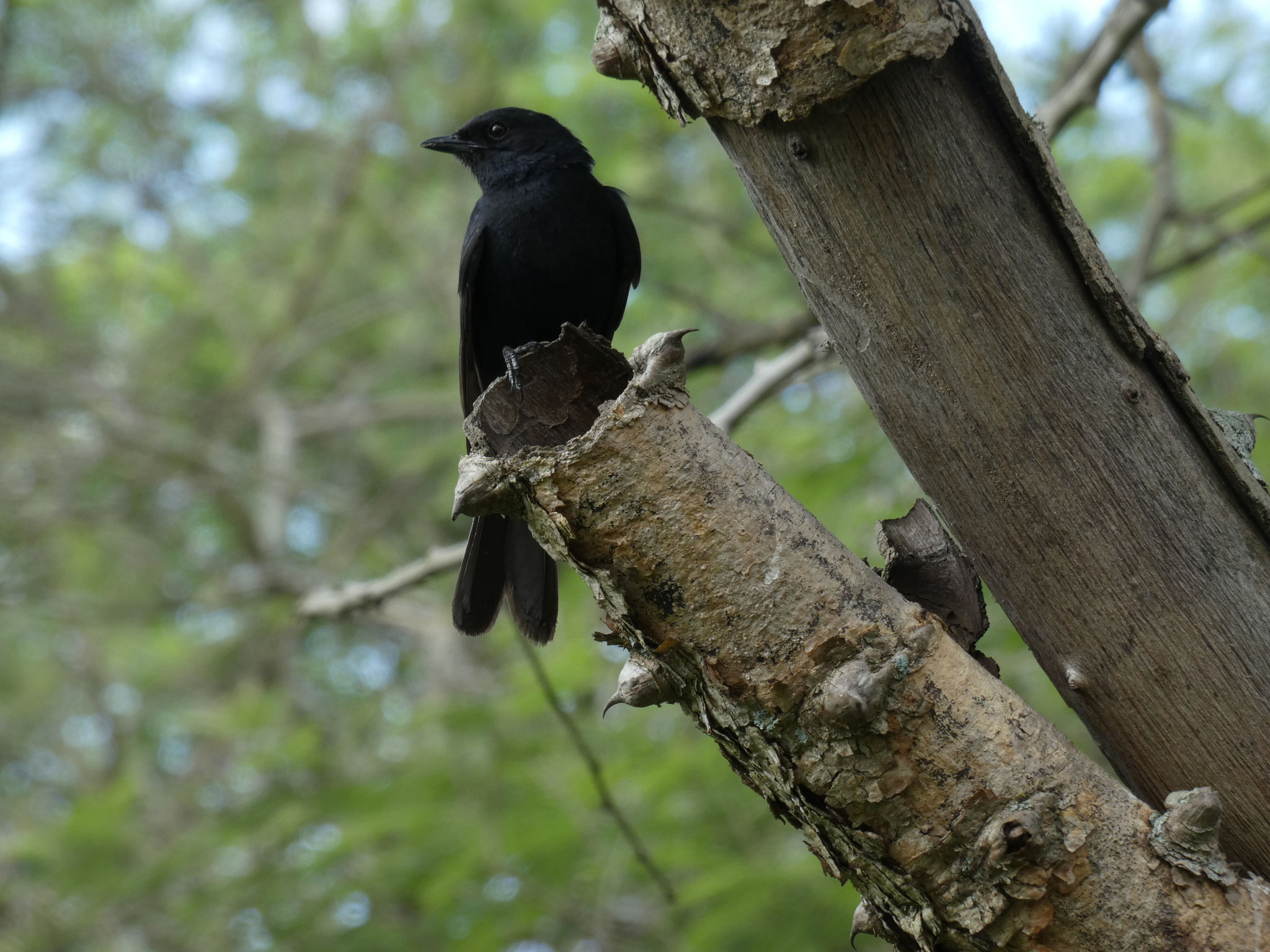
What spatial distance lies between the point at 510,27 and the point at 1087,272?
8.12m

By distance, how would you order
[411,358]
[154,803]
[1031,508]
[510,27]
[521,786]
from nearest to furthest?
[1031,508] → [521,786] → [154,803] → [510,27] → [411,358]

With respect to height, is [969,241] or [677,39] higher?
[677,39]

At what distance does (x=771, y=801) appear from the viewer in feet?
5.31

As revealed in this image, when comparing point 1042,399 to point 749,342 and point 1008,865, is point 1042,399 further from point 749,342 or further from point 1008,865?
point 749,342

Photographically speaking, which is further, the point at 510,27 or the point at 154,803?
the point at 510,27

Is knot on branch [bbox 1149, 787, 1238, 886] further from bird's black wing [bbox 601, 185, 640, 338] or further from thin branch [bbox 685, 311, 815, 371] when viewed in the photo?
bird's black wing [bbox 601, 185, 640, 338]

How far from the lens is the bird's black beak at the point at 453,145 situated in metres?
4.19

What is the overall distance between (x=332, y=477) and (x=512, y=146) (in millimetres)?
7681

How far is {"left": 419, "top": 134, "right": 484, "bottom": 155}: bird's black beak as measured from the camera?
4.19 meters

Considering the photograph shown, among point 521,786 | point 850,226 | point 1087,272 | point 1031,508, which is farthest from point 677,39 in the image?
point 521,786

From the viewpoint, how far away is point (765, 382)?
10.9 ft

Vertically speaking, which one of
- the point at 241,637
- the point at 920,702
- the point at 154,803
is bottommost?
the point at 920,702

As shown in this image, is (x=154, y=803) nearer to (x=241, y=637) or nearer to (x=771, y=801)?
(x=241, y=637)

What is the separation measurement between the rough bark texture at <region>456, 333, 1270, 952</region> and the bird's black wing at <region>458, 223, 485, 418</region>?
7.69 ft
